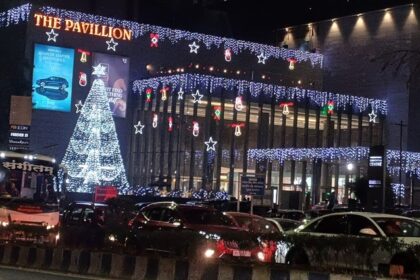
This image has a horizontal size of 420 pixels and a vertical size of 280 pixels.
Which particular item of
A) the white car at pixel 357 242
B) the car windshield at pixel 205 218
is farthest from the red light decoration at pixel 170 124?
the white car at pixel 357 242

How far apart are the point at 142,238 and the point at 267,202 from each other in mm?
26491

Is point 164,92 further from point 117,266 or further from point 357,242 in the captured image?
point 357,242

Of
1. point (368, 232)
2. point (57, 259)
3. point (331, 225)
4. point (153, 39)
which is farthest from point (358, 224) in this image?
point (153, 39)

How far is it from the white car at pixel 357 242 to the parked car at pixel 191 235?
1.13 m

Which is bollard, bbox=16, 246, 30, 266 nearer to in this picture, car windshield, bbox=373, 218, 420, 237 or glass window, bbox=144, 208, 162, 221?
glass window, bbox=144, 208, 162, 221

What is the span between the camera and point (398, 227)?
1733 centimetres

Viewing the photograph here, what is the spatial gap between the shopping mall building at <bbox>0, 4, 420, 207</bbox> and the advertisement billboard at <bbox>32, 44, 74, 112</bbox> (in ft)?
0.26

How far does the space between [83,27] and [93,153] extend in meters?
13.8

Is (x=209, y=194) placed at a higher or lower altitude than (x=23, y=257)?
higher

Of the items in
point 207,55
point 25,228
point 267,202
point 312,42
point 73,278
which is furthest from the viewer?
point 312,42

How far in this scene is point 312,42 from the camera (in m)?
77.2

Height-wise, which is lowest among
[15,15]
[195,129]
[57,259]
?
[57,259]

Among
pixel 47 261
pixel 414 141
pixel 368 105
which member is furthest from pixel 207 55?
pixel 47 261

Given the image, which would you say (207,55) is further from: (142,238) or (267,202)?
(142,238)
